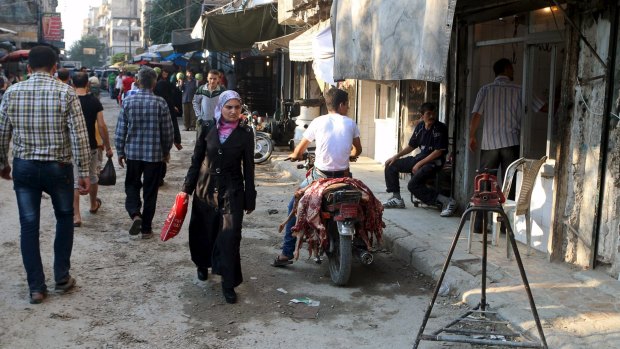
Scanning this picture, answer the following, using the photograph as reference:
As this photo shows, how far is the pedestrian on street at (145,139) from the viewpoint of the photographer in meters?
7.36

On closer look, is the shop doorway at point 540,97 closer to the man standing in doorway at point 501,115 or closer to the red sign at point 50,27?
the man standing in doorway at point 501,115

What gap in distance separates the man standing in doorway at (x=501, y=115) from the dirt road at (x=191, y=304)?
172 cm

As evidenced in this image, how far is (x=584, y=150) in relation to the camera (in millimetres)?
5676

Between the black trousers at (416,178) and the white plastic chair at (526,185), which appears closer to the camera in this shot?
the white plastic chair at (526,185)

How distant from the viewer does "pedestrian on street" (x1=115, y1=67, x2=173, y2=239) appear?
24.2ft

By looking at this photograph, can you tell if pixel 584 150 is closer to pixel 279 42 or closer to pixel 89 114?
pixel 89 114

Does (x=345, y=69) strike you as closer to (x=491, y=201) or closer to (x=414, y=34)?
(x=414, y=34)

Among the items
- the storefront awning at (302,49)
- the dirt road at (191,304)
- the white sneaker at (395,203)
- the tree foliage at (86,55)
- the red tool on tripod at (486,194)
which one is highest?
the tree foliage at (86,55)

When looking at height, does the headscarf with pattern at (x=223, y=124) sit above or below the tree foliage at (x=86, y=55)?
below

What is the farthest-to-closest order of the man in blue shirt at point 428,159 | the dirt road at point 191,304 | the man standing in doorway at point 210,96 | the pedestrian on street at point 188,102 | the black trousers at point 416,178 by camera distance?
the pedestrian on street at point 188,102 → the man standing in doorway at point 210,96 → the black trousers at point 416,178 → the man in blue shirt at point 428,159 → the dirt road at point 191,304

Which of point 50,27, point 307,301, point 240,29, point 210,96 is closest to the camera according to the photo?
point 307,301

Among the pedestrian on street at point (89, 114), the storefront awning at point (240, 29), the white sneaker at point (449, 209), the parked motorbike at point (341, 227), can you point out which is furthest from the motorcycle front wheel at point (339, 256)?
the storefront awning at point (240, 29)

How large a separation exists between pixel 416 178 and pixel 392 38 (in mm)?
2713

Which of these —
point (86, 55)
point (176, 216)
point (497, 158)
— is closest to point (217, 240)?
point (176, 216)
